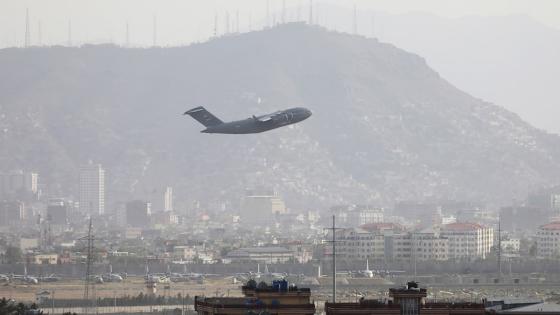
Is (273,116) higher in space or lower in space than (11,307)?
higher

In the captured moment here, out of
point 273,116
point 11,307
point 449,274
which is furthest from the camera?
point 449,274

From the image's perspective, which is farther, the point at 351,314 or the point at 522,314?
the point at 522,314

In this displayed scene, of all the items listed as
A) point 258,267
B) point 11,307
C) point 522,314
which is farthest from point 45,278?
point 522,314

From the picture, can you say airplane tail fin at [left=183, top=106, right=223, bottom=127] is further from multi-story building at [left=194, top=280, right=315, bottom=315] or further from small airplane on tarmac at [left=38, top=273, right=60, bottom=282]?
multi-story building at [left=194, top=280, right=315, bottom=315]

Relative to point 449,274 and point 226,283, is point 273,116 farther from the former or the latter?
point 449,274

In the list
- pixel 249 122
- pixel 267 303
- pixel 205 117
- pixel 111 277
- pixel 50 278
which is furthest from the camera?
pixel 111 277

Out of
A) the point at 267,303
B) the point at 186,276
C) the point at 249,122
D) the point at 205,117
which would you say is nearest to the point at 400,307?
the point at 267,303

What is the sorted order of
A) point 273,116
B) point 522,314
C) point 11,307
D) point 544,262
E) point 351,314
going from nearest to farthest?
point 351,314
point 522,314
point 11,307
point 273,116
point 544,262

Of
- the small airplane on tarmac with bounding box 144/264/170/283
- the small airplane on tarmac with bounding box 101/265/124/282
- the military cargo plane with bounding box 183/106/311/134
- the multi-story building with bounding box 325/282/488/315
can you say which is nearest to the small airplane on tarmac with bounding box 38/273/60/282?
the small airplane on tarmac with bounding box 101/265/124/282

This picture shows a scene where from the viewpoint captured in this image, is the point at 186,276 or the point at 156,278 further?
the point at 186,276

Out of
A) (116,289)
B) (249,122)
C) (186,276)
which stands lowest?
(116,289)

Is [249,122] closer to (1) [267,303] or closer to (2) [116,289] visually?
(2) [116,289]
